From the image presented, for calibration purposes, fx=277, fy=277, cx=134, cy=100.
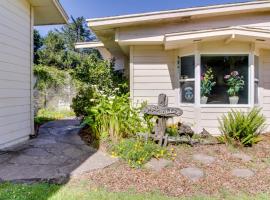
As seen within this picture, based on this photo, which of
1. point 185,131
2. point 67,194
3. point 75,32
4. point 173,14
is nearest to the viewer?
point 67,194

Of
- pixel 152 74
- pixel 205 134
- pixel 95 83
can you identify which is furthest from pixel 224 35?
pixel 95 83

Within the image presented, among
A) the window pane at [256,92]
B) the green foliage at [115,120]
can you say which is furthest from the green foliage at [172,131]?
the window pane at [256,92]

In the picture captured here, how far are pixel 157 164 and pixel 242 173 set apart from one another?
151 cm

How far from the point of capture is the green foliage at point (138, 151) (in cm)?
519

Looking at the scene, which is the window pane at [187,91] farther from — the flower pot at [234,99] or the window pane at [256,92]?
the window pane at [256,92]

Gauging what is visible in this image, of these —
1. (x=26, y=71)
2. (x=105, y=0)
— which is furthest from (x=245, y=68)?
(x=105, y=0)

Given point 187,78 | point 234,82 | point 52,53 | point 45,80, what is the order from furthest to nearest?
point 52,53, point 45,80, point 187,78, point 234,82

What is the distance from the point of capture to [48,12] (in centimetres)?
782

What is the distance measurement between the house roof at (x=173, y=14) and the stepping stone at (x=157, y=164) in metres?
3.82

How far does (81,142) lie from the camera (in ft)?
22.1

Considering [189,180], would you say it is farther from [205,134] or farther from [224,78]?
[224,78]

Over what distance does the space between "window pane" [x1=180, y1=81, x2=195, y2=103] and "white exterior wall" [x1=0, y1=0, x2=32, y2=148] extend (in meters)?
4.12

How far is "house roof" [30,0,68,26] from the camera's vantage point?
7.22 m

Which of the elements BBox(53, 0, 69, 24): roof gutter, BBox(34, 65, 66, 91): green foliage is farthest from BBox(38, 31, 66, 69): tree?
BBox(53, 0, 69, 24): roof gutter
